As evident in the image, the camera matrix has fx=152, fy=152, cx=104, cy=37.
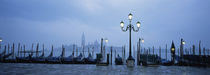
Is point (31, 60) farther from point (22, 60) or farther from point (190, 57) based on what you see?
point (190, 57)

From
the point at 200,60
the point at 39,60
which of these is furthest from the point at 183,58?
the point at 39,60

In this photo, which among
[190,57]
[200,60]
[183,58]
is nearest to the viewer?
[200,60]

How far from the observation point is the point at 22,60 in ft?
76.7

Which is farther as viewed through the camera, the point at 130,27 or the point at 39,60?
the point at 39,60

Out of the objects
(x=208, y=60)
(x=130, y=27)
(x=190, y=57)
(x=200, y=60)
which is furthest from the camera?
(x=190, y=57)

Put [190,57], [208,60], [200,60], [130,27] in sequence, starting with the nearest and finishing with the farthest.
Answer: [130,27] → [208,60] → [200,60] → [190,57]

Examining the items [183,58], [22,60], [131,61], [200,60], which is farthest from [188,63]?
[22,60]

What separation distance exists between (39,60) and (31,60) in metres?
1.19

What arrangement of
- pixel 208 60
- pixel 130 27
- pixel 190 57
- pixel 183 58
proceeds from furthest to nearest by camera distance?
1. pixel 183 58
2. pixel 190 57
3. pixel 208 60
4. pixel 130 27

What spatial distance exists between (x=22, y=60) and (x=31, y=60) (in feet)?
4.50

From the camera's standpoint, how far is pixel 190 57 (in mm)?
20844

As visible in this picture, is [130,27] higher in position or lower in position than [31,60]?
higher

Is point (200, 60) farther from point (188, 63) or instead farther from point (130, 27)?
point (130, 27)

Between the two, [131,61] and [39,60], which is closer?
[131,61]
